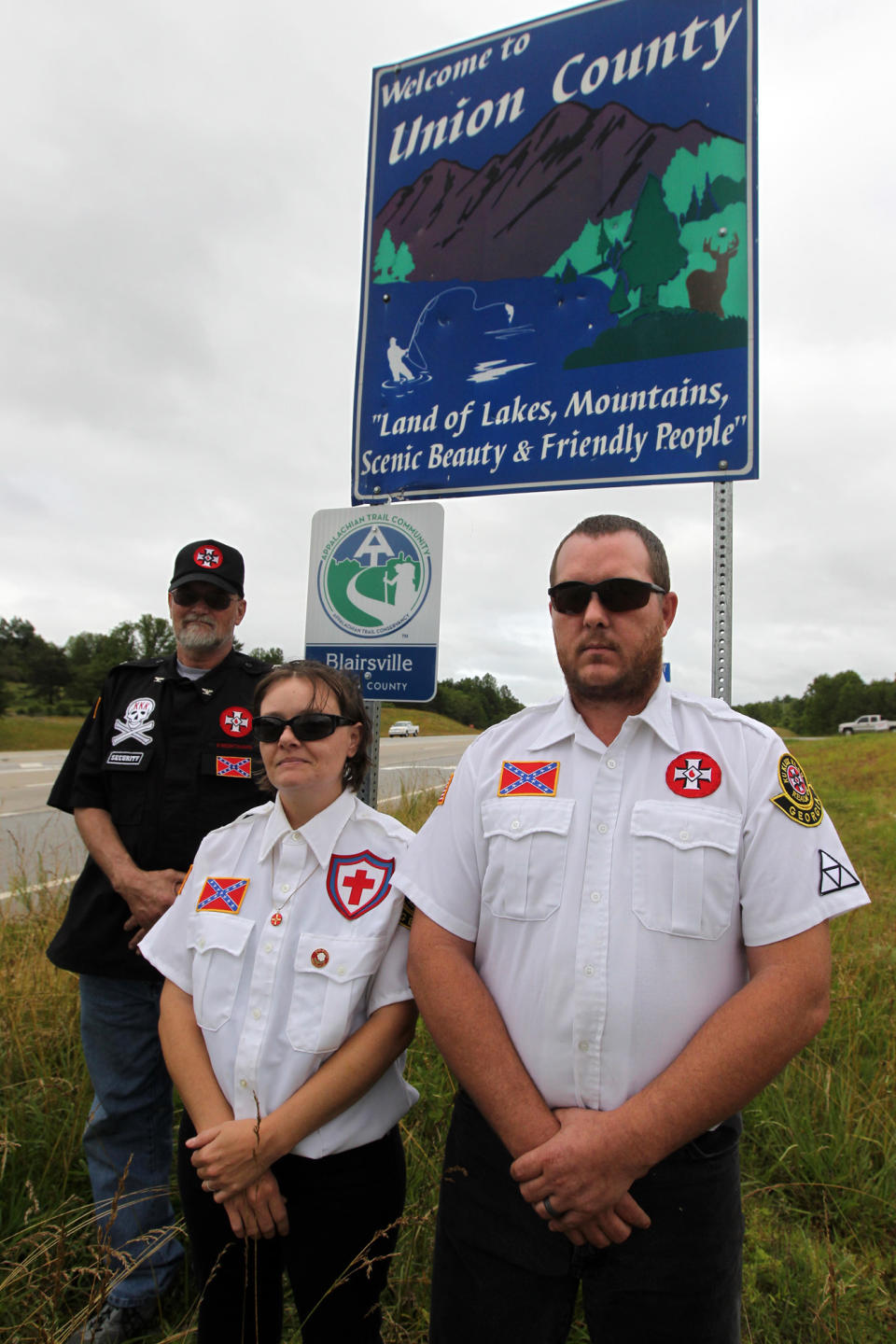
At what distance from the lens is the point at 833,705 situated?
9162 cm

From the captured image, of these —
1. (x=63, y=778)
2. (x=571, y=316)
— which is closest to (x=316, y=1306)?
(x=63, y=778)

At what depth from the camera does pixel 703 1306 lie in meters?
1.43

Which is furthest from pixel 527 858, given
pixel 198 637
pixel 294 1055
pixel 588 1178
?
pixel 198 637

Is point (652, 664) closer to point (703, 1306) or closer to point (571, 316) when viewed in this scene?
point (703, 1306)

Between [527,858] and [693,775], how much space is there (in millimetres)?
381

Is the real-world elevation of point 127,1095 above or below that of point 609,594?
below

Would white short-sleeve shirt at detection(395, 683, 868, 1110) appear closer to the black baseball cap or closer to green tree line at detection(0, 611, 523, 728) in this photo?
the black baseball cap

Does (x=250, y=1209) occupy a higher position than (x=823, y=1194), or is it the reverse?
(x=250, y=1209)

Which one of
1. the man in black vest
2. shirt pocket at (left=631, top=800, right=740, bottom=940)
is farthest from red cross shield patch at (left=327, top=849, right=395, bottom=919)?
the man in black vest

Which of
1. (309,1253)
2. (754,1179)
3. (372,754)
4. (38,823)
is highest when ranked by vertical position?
(372,754)

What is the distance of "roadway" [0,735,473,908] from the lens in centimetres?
609

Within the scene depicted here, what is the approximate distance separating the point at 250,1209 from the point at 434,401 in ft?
8.40

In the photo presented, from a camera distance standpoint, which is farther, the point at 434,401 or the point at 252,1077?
the point at 434,401

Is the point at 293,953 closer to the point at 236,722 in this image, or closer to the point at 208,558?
Answer: the point at 236,722
